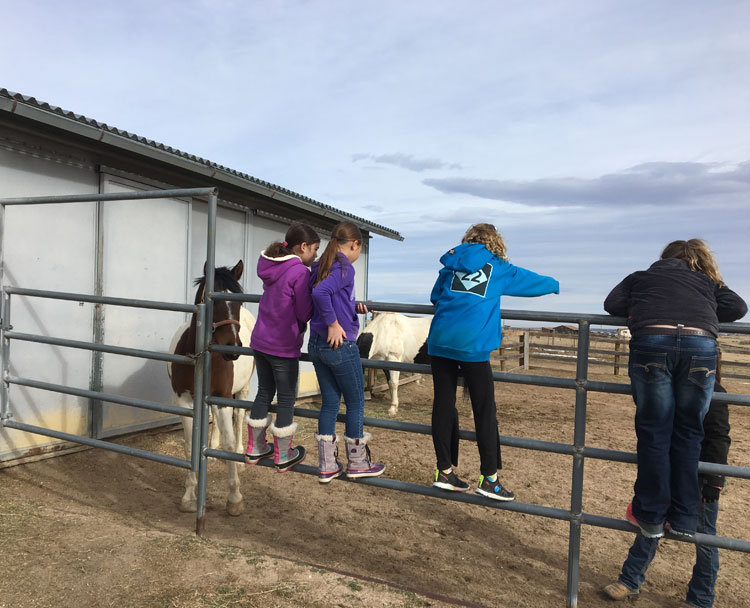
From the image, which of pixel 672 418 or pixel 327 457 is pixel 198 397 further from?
pixel 672 418

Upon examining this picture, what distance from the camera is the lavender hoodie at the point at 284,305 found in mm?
2998

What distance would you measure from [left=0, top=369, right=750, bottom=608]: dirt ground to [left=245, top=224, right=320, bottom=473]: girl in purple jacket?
2.53ft

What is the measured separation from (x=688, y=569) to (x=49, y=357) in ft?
18.7

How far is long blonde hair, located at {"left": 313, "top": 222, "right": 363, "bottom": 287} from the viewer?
279 centimetres

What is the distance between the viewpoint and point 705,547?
3.03 meters

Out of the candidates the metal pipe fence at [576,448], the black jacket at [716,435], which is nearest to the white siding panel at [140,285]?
the metal pipe fence at [576,448]

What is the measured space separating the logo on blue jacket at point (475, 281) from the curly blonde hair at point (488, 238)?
12 centimetres

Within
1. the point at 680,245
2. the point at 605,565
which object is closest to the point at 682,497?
the point at 680,245

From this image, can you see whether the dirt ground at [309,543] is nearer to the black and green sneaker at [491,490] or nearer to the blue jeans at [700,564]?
the blue jeans at [700,564]

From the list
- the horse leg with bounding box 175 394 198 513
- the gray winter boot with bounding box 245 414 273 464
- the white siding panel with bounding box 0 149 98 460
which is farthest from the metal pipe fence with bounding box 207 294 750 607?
the white siding panel with bounding box 0 149 98 460

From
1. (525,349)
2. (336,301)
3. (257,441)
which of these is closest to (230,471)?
(257,441)

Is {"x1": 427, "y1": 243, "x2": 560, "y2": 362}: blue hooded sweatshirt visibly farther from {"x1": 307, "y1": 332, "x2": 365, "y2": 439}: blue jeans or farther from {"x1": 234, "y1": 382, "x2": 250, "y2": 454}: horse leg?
{"x1": 234, "y1": 382, "x2": 250, "y2": 454}: horse leg

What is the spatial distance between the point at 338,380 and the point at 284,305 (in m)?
0.51

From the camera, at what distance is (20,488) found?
463cm
